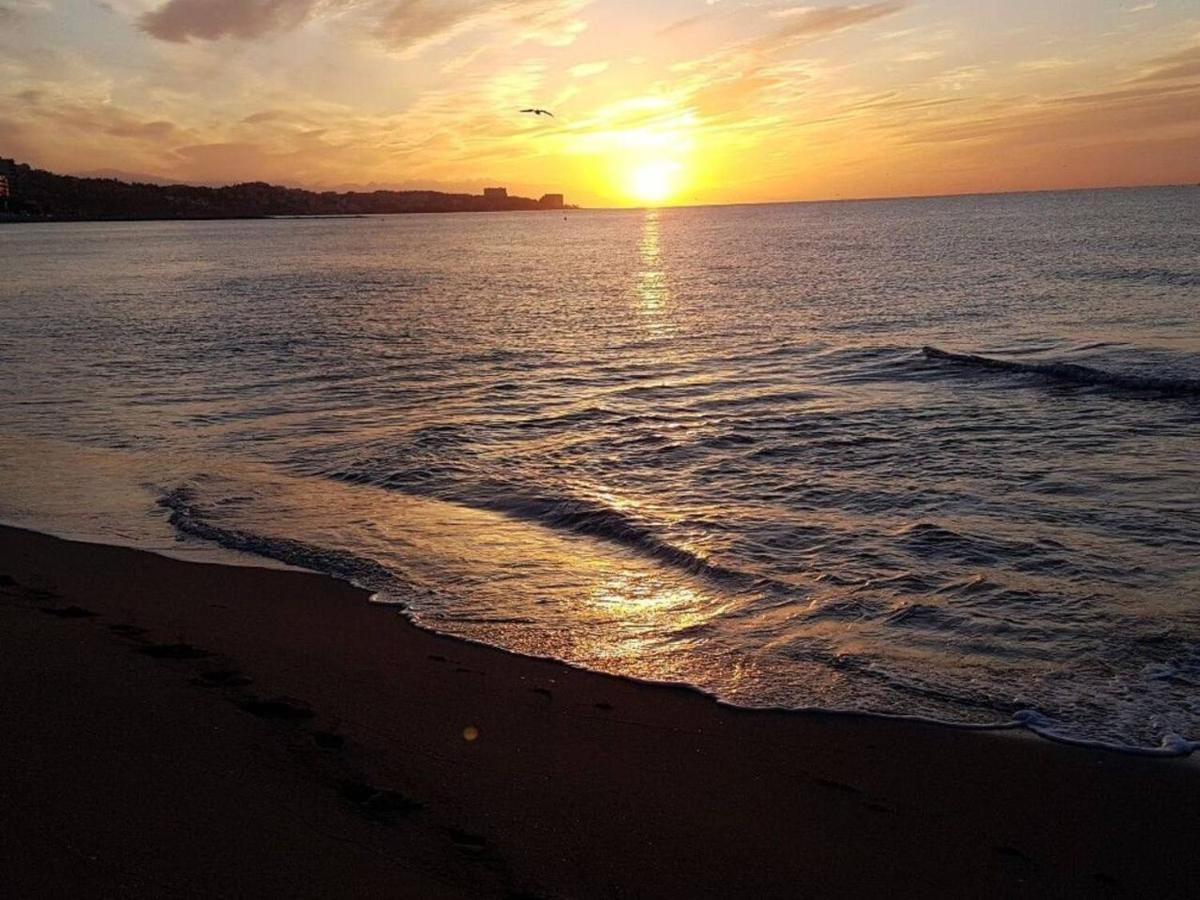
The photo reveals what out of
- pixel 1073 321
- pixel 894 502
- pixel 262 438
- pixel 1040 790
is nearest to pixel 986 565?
pixel 894 502

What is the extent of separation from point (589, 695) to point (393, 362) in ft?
63.9

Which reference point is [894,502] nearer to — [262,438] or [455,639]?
[455,639]

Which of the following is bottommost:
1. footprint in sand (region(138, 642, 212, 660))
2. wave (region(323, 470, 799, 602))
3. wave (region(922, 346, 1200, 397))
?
wave (region(323, 470, 799, 602))

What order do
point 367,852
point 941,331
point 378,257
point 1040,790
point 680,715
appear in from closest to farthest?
point 367,852 < point 1040,790 < point 680,715 < point 941,331 < point 378,257

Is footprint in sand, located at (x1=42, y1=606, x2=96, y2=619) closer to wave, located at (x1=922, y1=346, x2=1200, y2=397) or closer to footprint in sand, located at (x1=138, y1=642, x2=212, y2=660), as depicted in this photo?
footprint in sand, located at (x1=138, y1=642, x2=212, y2=660)

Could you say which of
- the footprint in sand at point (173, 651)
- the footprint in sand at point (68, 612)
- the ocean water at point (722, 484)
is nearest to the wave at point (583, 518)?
the ocean water at point (722, 484)

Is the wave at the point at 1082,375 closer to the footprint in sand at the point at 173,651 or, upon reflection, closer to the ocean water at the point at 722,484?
the ocean water at the point at 722,484

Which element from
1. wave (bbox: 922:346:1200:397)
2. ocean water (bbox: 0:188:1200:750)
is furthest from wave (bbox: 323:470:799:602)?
wave (bbox: 922:346:1200:397)

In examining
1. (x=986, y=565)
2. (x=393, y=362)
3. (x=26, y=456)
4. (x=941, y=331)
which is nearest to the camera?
(x=986, y=565)

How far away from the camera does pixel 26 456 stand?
1396cm

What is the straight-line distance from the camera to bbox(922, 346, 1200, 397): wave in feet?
57.0

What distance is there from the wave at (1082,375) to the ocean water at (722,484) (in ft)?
0.28

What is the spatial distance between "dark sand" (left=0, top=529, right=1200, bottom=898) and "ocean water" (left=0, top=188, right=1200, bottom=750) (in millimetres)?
657

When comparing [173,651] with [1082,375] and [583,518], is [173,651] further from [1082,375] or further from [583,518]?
[1082,375]
